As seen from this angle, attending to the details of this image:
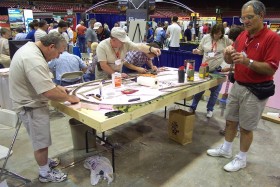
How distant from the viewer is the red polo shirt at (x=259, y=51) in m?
1.98

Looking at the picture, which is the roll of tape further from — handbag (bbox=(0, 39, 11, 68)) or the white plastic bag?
handbag (bbox=(0, 39, 11, 68))

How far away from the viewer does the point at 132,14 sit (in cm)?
523

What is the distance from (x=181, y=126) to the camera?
2.87m

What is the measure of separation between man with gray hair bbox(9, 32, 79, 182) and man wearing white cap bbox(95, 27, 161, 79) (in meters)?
0.87

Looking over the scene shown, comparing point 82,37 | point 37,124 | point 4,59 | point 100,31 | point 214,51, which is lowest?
point 37,124

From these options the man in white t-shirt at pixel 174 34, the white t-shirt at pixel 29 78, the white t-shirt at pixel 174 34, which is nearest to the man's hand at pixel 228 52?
the white t-shirt at pixel 29 78

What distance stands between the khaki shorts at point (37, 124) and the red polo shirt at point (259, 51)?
174cm

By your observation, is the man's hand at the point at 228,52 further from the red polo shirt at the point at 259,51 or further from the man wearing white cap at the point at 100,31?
the man wearing white cap at the point at 100,31

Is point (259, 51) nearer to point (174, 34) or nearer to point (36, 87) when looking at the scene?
point (36, 87)

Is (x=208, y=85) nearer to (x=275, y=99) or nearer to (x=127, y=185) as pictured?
(x=127, y=185)

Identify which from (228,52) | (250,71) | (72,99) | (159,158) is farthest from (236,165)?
(72,99)

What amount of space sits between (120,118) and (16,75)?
861mm

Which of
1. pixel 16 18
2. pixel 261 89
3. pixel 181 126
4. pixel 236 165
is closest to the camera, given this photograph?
pixel 261 89

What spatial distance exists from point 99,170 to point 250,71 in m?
1.63
